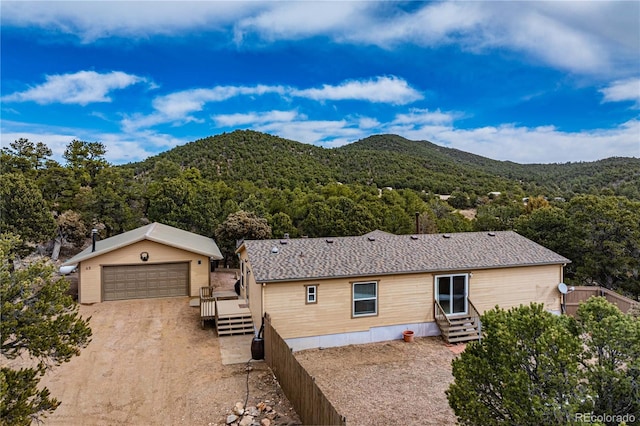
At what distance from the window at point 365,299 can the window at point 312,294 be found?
1333 mm

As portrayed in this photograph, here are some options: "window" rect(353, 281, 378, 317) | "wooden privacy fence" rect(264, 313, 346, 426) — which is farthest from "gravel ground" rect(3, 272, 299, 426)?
"window" rect(353, 281, 378, 317)

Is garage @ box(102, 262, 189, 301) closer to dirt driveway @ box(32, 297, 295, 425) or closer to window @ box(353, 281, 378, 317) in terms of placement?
dirt driveway @ box(32, 297, 295, 425)

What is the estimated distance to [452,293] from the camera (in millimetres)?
14156

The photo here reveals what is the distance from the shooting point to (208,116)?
38969mm

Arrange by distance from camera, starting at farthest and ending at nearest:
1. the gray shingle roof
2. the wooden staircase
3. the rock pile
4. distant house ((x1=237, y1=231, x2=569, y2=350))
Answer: the wooden staircase < the gray shingle roof < distant house ((x1=237, y1=231, x2=569, y2=350)) < the rock pile

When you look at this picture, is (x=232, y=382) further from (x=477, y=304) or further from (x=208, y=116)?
(x=208, y=116)

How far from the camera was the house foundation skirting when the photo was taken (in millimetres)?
12719

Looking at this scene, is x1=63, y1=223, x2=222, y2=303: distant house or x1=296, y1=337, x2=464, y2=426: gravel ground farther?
x1=63, y1=223, x2=222, y2=303: distant house

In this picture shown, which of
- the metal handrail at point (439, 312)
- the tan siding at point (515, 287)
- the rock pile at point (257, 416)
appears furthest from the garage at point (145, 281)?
the tan siding at point (515, 287)

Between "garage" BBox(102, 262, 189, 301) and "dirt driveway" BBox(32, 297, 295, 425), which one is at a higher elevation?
"garage" BBox(102, 262, 189, 301)

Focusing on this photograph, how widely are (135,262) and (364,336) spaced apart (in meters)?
11.3

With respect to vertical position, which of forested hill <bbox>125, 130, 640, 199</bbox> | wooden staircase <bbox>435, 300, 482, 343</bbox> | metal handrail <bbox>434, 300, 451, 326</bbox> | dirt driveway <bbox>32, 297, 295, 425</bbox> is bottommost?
dirt driveway <bbox>32, 297, 295, 425</bbox>

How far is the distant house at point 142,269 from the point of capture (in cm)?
1772

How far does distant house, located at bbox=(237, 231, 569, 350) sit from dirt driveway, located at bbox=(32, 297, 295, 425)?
2363 millimetres
